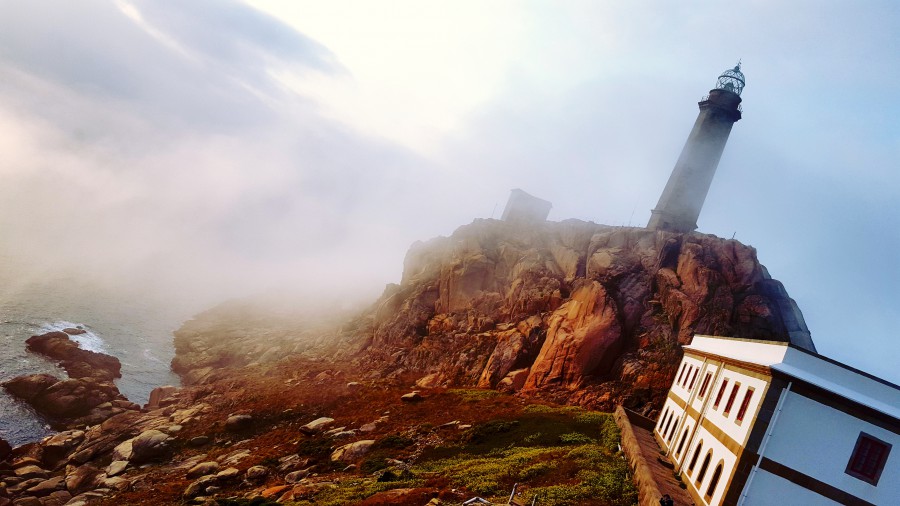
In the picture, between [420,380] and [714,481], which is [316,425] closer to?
[420,380]

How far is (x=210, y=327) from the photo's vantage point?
275 ft

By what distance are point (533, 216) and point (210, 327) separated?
60340mm

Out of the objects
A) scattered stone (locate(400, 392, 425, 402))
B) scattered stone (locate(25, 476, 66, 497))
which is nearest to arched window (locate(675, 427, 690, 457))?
scattered stone (locate(400, 392, 425, 402))

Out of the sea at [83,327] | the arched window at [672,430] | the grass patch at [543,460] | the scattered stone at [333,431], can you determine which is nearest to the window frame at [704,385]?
the arched window at [672,430]

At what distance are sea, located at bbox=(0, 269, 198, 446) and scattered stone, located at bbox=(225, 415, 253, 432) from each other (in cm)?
1448

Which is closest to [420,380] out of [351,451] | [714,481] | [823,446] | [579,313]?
[579,313]

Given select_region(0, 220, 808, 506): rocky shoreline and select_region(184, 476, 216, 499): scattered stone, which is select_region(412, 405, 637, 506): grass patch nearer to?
select_region(0, 220, 808, 506): rocky shoreline

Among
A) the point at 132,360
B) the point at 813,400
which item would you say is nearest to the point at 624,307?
the point at 813,400

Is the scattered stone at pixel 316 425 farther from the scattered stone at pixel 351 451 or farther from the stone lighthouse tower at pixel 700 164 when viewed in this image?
the stone lighthouse tower at pixel 700 164

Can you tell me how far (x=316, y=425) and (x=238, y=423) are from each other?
285 inches

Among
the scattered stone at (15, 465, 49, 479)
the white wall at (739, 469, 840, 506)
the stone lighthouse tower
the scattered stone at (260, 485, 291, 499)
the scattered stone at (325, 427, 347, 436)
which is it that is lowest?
the scattered stone at (15, 465, 49, 479)

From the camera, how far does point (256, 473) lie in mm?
27953

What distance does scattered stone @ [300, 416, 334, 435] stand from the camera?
3606 centimetres

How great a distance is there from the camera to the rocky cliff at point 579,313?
4172 cm
